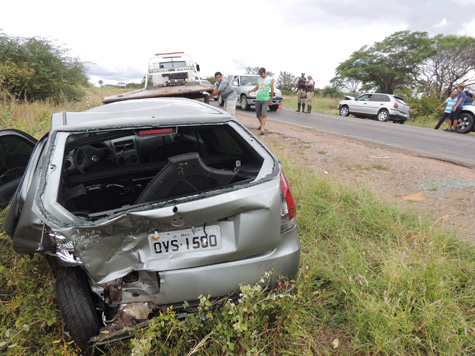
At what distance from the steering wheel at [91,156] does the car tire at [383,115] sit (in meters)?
15.1

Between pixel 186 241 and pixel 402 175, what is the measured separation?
4631 millimetres

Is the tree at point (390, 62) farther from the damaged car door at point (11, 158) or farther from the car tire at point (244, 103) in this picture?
the damaged car door at point (11, 158)

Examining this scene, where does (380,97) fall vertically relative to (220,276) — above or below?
above

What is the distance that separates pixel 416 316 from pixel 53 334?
249cm

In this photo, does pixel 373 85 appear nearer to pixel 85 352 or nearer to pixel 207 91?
pixel 207 91

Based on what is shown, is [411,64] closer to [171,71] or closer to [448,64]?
[448,64]

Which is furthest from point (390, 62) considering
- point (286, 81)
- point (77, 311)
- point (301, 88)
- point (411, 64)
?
point (77, 311)

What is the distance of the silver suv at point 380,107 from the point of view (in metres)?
14.5

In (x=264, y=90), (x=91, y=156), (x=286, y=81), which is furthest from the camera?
(x=286, y=81)

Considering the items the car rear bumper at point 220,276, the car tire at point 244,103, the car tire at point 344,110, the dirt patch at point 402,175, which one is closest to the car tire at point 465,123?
the car tire at point 344,110

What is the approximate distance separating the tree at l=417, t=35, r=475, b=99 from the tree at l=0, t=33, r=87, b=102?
81.3 feet

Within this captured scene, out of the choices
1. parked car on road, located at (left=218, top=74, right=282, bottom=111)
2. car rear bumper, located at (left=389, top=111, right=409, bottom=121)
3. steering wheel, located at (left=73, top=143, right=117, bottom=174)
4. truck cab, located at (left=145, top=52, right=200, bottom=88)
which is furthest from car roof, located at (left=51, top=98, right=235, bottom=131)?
car rear bumper, located at (left=389, top=111, right=409, bottom=121)

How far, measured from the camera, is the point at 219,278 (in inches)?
64.8

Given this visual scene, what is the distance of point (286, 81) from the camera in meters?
38.3
